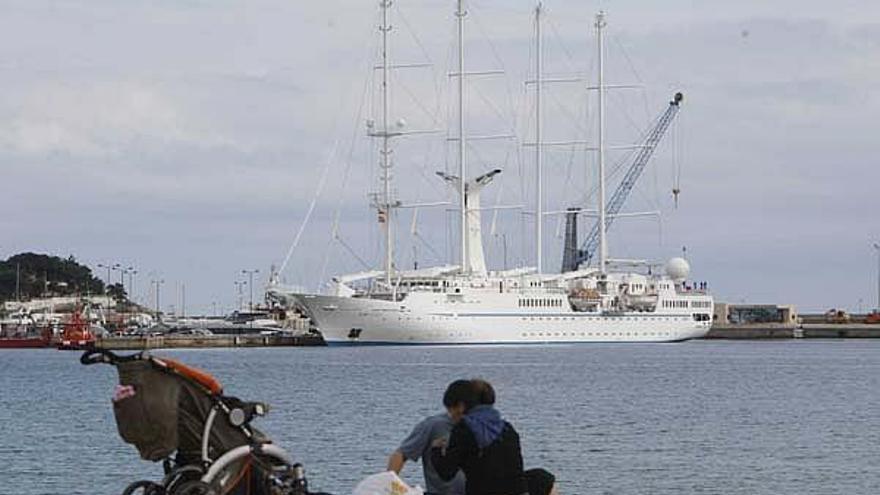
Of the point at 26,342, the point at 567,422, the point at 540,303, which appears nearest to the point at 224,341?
the point at 26,342

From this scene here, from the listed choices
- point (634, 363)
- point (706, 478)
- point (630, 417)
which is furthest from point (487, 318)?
point (706, 478)

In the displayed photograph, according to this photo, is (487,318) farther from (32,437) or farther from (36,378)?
(32,437)

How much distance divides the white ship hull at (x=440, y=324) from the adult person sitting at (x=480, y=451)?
143 m

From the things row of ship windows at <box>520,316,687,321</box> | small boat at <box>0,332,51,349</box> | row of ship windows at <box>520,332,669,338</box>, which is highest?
row of ship windows at <box>520,316,687,321</box>

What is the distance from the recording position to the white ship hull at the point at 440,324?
160125mm

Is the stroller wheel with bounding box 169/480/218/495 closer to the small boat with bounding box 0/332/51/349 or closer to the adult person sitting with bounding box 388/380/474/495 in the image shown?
the adult person sitting with bounding box 388/380/474/495

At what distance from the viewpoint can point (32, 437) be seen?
51.4 meters


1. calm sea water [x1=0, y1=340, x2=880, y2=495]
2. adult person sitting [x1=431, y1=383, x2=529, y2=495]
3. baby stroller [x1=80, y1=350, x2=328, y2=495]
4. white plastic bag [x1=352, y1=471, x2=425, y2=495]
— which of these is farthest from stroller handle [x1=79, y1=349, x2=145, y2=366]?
calm sea water [x1=0, y1=340, x2=880, y2=495]

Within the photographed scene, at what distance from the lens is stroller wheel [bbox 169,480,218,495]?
16125 mm

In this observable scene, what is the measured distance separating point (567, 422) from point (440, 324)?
10264 centimetres

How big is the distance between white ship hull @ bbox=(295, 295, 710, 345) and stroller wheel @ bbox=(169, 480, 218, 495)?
142 meters

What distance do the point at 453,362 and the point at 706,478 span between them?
85.5 meters

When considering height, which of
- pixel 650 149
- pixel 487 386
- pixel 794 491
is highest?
pixel 650 149

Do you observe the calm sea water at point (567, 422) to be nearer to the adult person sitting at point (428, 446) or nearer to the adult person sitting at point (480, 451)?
the adult person sitting at point (428, 446)
